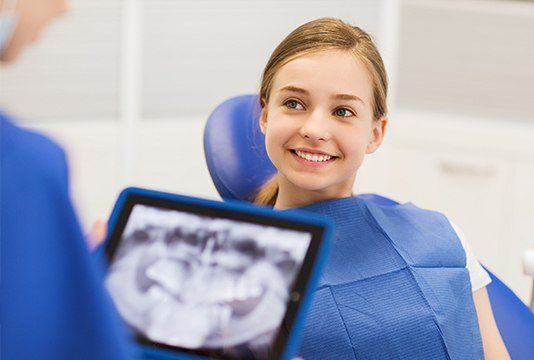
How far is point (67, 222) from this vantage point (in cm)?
66

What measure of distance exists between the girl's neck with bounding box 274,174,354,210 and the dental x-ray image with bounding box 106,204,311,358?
1.44ft

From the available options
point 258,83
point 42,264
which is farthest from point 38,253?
point 258,83

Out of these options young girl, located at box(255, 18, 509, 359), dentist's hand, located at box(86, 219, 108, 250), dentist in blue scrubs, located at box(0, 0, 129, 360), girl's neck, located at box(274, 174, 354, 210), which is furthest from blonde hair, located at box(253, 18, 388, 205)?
dentist in blue scrubs, located at box(0, 0, 129, 360)

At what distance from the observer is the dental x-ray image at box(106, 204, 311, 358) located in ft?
2.91

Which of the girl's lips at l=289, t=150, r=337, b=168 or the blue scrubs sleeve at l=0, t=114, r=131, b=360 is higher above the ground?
the blue scrubs sleeve at l=0, t=114, r=131, b=360

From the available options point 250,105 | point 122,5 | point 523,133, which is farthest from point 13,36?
point 523,133

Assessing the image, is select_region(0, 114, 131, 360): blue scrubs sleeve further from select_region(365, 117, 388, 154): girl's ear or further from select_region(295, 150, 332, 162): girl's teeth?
select_region(365, 117, 388, 154): girl's ear

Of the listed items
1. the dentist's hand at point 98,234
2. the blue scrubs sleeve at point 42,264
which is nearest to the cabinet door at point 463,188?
the dentist's hand at point 98,234

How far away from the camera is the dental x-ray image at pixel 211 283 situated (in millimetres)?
886

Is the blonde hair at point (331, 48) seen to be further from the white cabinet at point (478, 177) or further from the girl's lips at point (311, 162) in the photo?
the white cabinet at point (478, 177)

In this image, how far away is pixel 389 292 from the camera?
1.28 meters

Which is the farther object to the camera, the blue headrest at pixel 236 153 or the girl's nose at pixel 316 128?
the blue headrest at pixel 236 153

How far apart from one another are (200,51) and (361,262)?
5.22ft

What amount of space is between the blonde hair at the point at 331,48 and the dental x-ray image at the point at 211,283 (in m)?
0.48
